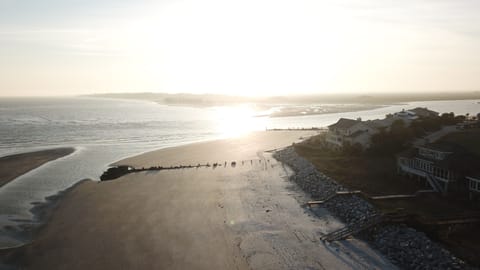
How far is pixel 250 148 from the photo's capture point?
177ft

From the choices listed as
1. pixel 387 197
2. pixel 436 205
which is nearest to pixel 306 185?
pixel 387 197

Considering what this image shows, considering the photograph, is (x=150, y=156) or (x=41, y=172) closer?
(x=41, y=172)

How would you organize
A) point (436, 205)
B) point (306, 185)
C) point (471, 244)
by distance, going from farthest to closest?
point (306, 185)
point (436, 205)
point (471, 244)

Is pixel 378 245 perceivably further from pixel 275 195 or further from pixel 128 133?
pixel 128 133

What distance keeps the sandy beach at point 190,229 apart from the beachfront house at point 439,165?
8.70m

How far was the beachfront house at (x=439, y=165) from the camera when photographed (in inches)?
1024

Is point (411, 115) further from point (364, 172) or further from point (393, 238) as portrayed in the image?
point (393, 238)

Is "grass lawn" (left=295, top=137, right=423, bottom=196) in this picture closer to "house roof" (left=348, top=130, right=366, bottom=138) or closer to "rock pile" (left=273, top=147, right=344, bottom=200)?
"rock pile" (left=273, top=147, right=344, bottom=200)

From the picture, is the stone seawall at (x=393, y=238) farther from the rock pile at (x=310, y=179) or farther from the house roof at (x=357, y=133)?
the house roof at (x=357, y=133)

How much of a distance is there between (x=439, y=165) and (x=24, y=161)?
42519 millimetres

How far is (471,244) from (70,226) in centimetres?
2255

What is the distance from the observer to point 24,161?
4494cm

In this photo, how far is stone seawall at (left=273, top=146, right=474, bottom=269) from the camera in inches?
680

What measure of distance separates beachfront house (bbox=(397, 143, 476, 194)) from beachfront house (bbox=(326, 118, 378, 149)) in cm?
1003
